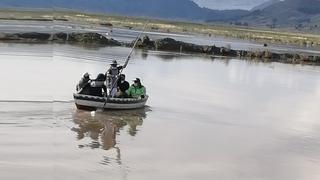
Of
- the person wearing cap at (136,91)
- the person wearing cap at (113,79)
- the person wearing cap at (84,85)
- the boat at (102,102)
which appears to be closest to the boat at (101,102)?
the boat at (102,102)

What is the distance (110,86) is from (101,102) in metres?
1.63

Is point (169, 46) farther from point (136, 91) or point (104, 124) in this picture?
point (104, 124)

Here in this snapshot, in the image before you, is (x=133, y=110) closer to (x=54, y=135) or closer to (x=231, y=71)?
(x=54, y=135)

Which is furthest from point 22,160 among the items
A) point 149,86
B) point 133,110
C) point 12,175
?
point 149,86

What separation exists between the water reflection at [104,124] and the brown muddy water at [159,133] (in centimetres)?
4

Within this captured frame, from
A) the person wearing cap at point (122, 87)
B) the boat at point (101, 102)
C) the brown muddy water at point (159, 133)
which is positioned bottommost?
the brown muddy water at point (159, 133)

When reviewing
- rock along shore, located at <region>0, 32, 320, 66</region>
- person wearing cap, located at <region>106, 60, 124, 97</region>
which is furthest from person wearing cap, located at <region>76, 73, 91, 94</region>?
rock along shore, located at <region>0, 32, 320, 66</region>

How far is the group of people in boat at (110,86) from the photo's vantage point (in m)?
22.7

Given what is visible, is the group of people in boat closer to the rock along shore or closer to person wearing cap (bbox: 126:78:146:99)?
person wearing cap (bbox: 126:78:146:99)

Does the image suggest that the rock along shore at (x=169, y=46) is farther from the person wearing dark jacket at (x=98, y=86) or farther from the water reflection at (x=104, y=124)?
the water reflection at (x=104, y=124)

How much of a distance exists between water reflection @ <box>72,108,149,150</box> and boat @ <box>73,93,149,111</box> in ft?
0.67

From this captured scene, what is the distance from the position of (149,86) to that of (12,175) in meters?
19.5

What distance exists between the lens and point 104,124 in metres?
20.8

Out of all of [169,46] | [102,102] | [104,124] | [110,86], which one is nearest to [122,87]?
[110,86]
